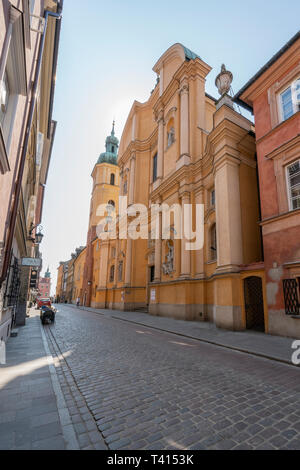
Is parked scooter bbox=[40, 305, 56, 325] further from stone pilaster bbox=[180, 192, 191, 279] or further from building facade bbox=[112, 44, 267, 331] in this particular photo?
stone pilaster bbox=[180, 192, 191, 279]

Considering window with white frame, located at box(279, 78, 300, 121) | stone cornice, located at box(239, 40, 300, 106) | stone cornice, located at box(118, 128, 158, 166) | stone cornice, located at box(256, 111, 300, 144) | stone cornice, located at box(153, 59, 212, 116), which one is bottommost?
stone cornice, located at box(256, 111, 300, 144)

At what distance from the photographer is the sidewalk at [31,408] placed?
2.61m

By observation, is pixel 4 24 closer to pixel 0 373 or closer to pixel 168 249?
pixel 0 373

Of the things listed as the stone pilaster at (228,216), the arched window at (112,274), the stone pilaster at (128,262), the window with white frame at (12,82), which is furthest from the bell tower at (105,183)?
the window with white frame at (12,82)

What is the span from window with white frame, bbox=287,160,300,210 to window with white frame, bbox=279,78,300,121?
8.12ft

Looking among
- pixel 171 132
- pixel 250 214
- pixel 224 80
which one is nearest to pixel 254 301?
pixel 250 214

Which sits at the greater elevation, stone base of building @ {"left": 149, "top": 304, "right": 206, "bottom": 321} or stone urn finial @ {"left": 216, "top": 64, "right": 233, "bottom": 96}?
stone urn finial @ {"left": 216, "top": 64, "right": 233, "bottom": 96}

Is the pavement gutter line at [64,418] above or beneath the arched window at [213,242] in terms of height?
beneath

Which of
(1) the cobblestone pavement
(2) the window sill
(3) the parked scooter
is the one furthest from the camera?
(3) the parked scooter

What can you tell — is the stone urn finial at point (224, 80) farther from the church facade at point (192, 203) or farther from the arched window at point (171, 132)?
the arched window at point (171, 132)

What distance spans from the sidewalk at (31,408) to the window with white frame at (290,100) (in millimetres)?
12686

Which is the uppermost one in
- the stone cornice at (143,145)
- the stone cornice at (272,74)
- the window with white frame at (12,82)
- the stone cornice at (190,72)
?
the stone cornice at (190,72)

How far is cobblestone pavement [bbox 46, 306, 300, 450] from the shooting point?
2.74 meters

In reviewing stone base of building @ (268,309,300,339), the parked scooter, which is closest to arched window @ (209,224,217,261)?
stone base of building @ (268,309,300,339)
